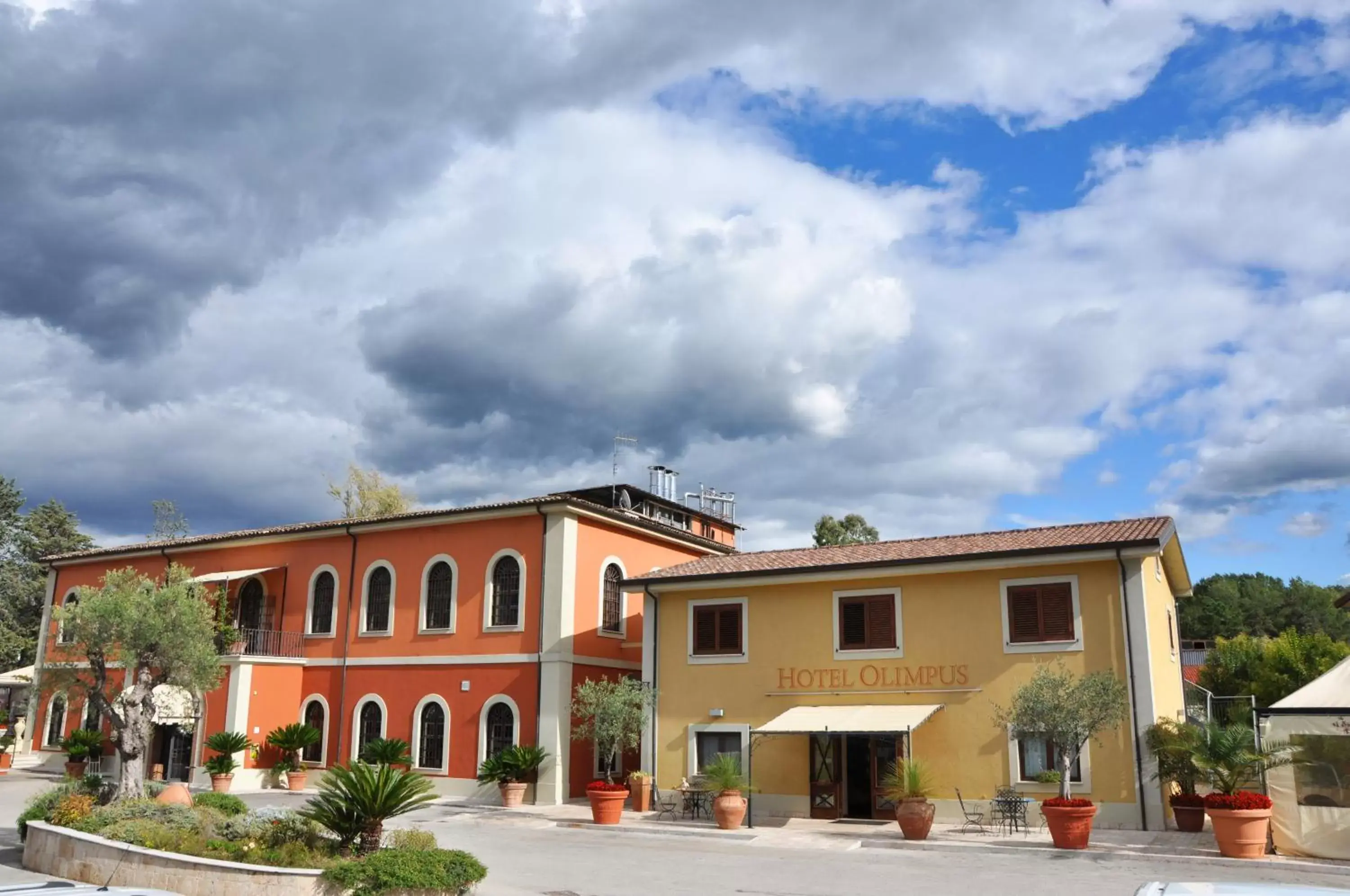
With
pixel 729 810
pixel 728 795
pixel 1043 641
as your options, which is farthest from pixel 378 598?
pixel 1043 641

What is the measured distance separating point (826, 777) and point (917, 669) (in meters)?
2.85

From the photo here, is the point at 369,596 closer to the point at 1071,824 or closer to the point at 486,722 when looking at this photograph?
the point at 486,722

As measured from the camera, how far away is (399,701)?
2748cm

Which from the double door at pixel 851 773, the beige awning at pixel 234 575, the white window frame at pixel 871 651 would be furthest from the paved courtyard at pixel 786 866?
the beige awning at pixel 234 575

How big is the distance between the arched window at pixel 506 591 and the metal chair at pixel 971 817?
11.3 m

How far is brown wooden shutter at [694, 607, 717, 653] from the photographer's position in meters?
23.6

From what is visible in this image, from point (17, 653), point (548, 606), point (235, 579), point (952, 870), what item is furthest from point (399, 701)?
point (17, 653)

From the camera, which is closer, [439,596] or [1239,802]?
[1239,802]

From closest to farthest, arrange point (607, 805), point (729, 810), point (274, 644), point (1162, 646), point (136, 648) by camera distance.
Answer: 1. point (136, 648)
2. point (729, 810)
3. point (607, 805)
4. point (1162, 646)
5. point (274, 644)

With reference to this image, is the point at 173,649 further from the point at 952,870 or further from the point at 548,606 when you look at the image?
the point at 952,870

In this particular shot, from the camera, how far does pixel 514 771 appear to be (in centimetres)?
2419

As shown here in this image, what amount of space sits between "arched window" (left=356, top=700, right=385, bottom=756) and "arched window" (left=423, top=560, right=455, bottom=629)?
101 inches

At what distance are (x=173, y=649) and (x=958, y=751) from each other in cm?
1450

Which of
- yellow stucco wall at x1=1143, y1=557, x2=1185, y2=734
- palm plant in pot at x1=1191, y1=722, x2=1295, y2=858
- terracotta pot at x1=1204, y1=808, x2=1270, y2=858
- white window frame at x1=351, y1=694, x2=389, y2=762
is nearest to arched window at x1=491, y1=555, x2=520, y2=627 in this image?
white window frame at x1=351, y1=694, x2=389, y2=762
